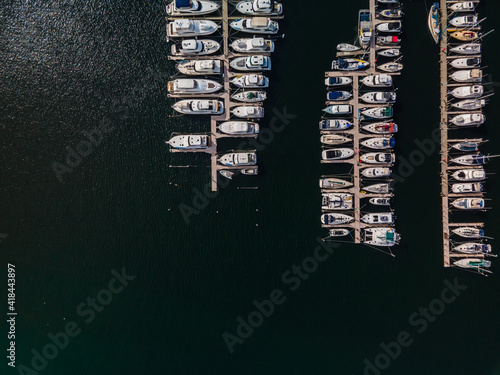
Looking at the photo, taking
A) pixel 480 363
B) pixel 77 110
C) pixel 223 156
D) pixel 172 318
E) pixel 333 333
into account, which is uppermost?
pixel 77 110

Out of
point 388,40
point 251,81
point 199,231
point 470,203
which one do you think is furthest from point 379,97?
point 199,231

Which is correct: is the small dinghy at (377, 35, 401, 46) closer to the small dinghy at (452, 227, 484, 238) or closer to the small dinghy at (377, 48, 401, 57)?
the small dinghy at (377, 48, 401, 57)

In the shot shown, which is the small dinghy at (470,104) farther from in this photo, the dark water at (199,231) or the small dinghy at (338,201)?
the small dinghy at (338,201)

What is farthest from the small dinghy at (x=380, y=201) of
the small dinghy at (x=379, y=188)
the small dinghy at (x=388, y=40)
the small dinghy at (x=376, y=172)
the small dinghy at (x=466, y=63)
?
the small dinghy at (x=388, y=40)

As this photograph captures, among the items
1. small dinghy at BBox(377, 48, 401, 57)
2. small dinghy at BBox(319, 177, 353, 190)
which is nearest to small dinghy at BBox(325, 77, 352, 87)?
small dinghy at BBox(377, 48, 401, 57)

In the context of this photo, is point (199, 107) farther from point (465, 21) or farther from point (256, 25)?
point (465, 21)

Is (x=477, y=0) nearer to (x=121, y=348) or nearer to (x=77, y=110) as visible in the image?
(x=77, y=110)

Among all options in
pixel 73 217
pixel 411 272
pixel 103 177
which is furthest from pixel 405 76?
pixel 73 217
